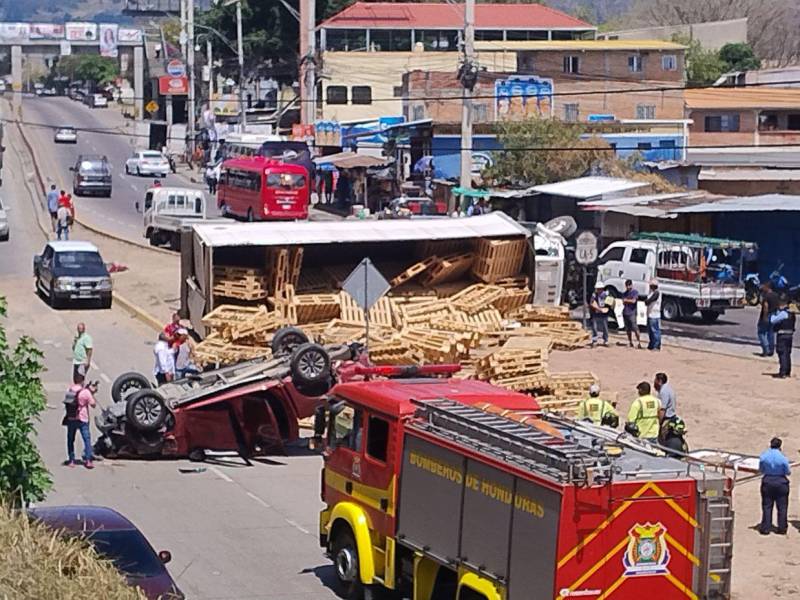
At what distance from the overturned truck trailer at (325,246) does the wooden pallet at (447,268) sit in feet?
0.66

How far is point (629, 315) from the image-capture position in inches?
1256

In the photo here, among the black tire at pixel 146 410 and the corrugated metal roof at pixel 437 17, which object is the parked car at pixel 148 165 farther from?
the black tire at pixel 146 410

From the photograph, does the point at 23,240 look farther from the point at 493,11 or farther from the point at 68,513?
the point at 493,11

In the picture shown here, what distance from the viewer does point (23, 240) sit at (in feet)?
167

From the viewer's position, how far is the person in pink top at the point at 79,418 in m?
21.6

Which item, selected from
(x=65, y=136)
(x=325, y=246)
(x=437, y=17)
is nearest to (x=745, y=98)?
(x=437, y=17)

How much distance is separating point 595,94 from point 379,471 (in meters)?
62.6

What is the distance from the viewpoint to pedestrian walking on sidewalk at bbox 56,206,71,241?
46.8 metres

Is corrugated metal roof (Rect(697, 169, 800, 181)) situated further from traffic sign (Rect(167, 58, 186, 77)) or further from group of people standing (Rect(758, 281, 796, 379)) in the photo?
traffic sign (Rect(167, 58, 186, 77))

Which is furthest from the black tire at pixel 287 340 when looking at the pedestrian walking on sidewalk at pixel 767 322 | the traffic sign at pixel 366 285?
the pedestrian walking on sidewalk at pixel 767 322

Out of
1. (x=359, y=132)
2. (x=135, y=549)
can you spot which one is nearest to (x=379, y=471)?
(x=135, y=549)

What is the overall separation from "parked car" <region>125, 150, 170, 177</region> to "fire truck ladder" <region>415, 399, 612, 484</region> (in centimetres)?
6448

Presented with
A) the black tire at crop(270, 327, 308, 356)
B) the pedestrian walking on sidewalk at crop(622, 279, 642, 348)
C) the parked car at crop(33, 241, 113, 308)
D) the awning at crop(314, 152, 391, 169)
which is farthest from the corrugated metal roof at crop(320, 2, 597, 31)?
the black tire at crop(270, 327, 308, 356)

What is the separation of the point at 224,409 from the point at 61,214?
85.7ft
